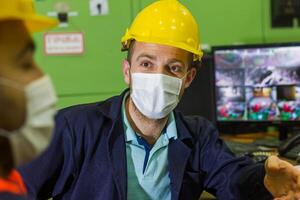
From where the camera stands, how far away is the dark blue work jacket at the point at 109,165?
4.80ft

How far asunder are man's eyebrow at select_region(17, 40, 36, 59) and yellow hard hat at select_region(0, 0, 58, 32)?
0.03m

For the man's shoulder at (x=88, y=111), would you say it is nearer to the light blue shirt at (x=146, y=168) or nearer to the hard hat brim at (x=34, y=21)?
the light blue shirt at (x=146, y=168)

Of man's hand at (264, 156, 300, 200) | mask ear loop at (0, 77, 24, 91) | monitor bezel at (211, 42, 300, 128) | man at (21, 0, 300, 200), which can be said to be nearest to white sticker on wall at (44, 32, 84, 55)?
monitor bezel at (211, 42, 300, 128)

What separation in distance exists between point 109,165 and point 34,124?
75 centimetres

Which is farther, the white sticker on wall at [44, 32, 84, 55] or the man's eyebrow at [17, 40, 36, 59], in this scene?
the white sticker on wall at [44, 32, 84, 55]

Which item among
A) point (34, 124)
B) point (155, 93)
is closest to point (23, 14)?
point (34, 124)

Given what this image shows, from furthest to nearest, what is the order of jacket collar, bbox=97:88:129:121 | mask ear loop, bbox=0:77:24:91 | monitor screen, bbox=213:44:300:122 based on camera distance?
monitor screen, bbox=213:44:300:122 < jacket collar, bbox=97:88:129:121 < mask ear loop, bbox=0:77:24:91

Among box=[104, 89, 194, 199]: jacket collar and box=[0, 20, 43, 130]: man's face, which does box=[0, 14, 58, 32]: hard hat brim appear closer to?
box=[0, 20, 43, 130]: man's face

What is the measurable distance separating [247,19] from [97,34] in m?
0.83

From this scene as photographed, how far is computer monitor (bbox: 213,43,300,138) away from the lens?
253cm

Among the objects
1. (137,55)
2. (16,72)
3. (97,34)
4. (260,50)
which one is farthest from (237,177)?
(97,34)

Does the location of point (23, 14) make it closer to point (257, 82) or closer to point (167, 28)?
point (167, 28)

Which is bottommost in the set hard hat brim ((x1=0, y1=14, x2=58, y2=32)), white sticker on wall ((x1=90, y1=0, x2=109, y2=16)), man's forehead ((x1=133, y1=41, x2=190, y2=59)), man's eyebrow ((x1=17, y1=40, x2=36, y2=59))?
man's forehead ((x1=133, y1=41, x2=190, y2=59))

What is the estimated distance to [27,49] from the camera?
0.78 m
